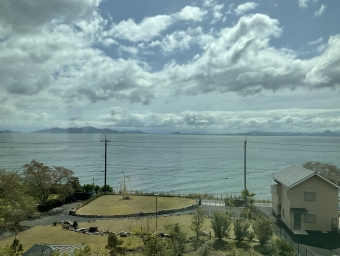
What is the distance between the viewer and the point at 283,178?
52.8 ft

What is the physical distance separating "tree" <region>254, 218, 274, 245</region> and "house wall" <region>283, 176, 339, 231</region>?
3.00 m

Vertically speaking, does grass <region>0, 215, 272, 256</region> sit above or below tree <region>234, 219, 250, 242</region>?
below

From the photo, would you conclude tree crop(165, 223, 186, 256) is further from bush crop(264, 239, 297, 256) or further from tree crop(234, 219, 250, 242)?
bush crop(264, 239, 297, 256)

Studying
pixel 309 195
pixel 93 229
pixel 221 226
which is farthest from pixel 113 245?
pixel 309 195

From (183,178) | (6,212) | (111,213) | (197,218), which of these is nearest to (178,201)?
(111,213)

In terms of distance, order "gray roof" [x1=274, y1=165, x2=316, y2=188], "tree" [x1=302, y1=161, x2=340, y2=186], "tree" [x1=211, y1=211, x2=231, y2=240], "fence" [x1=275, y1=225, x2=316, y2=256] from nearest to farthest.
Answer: "fence" [x1=275, y1=225, x2=316, y2=256]
"tree" [x1=211, y1=211, x2=231, y2=240]
"gray roof" [x1=274, y1=165, x2=316, y2=188]
"tree" [x1=302, y1=161, x2=340, y2=186]

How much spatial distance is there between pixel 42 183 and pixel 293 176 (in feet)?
57.1

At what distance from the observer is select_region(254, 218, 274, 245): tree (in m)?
11.2

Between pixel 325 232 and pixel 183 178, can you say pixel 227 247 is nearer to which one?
pixel 325 232

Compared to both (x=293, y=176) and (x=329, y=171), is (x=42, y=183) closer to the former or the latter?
(x=293, y=176)

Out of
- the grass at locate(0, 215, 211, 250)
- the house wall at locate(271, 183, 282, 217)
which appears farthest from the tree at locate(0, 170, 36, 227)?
the house wall at locate(271, 183, 282, 217)

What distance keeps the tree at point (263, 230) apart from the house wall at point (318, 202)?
9.85ft

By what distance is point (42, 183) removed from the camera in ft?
67.6

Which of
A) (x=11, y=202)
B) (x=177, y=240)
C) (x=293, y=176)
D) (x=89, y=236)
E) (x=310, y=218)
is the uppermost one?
(x=293, y=176)
